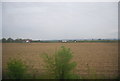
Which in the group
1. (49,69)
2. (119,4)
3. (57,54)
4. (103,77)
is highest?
(119,4)

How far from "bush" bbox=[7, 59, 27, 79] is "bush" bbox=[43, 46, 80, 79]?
34 cm

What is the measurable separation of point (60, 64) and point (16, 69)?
2.06ft

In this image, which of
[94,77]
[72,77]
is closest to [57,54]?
[72,77]

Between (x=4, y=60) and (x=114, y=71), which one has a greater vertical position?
(x=4, y=60)

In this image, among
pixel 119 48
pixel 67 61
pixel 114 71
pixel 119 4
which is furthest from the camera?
pixel 114 71

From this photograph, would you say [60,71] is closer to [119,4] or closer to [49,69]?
[49,69]

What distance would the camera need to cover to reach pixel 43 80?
2355 millimetres

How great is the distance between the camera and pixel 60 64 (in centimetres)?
232

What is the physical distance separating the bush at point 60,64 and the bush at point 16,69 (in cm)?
34

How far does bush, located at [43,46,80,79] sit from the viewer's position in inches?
91.7

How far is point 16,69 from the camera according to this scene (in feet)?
7.66

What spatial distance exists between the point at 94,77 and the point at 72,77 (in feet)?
1.14

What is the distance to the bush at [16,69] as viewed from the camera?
2.33 metres

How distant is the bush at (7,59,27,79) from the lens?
2.33 meters
